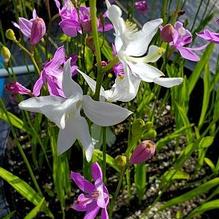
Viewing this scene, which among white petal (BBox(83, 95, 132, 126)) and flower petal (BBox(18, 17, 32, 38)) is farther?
flower petal (BBox(18, 17, 32, 38))

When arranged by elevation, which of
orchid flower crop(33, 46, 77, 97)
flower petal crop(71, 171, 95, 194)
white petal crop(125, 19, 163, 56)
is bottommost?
flower petal crop(71, 171, 95, 194)

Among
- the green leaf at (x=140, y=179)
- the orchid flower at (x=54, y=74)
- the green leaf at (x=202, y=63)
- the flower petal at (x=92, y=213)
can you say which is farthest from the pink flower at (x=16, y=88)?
the green leaf at (x=202, y=63)

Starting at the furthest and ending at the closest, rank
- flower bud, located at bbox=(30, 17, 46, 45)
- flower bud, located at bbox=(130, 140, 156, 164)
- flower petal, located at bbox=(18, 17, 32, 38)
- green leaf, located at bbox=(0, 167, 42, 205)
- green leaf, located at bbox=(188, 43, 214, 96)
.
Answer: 1. green leaf, located at bbox=(188, 43, 214, 96)
2. green leaf, located at bbox=(0, 167, 42, 205)
3. flower petal, located at bbox=(18, 17, 32, 38)
4. flower bud, located at bbox=(30, 17, 46, 45)
5. flower bud, located at bbox=(130, 140, 156, 164)

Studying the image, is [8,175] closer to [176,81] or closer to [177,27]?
[177,27]

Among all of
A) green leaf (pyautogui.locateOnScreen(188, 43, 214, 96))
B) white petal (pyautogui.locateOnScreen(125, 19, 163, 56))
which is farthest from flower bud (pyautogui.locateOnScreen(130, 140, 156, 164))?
green leaf (pyautogui.locateOnScreen(188, 43, 214, 96))

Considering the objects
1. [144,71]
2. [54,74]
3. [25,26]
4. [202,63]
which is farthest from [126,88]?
[202,63]

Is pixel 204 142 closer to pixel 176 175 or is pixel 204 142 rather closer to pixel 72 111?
pixel 176 175

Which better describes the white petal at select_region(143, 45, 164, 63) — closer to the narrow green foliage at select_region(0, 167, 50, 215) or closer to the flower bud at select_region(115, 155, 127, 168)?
the flower bud at select_region(115, 155, 127, 168)
